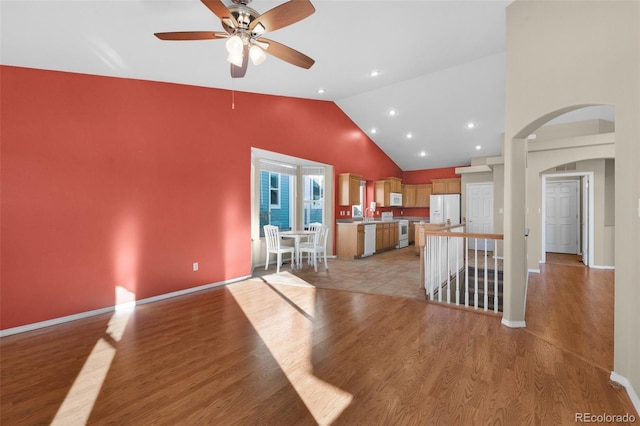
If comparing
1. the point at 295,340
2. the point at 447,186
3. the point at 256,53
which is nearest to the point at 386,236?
the point at 447,186

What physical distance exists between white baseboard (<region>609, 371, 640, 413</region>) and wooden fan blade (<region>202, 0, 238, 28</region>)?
3774mm

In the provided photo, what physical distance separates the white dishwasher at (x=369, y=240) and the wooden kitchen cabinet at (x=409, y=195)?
330 centimetres

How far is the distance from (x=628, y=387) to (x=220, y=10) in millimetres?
3886

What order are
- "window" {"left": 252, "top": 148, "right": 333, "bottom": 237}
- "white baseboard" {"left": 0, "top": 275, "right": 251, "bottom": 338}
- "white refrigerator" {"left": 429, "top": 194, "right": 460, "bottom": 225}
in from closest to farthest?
"white baseboard" {"left": 0, "top": 275, "right": 251, "bottom": 338} → "window" {"left": 252, "top": 148, "right": 333, "bottom": 237} → "white refrigerator" {"left": 429, "top": 194, "right": 460, "bottom": 225}

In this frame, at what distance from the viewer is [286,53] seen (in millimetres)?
2695

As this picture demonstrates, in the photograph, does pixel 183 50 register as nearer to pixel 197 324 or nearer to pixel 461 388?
pixel 197 324

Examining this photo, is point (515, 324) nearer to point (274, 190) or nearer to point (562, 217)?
point (274, 190)

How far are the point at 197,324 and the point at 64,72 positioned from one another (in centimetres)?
302

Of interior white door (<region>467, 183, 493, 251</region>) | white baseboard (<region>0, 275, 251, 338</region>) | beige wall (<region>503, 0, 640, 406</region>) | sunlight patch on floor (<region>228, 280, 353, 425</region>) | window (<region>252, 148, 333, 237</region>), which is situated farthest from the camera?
interior white door (<region>467, 183, 493, 251</region>)

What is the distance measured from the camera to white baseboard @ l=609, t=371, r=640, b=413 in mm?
1794

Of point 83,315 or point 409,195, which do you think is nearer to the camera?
point 83,315

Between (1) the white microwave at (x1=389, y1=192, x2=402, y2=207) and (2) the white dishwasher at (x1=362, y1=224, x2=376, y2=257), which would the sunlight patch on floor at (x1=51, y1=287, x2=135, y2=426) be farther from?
(1) the white microwave at (x1=389, y1=192, x2=402, y2=207)

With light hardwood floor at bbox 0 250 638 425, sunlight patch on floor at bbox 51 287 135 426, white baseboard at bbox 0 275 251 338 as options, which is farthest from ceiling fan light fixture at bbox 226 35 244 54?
white baseboard at bbox 0 275 251 338

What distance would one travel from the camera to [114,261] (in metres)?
3.45
